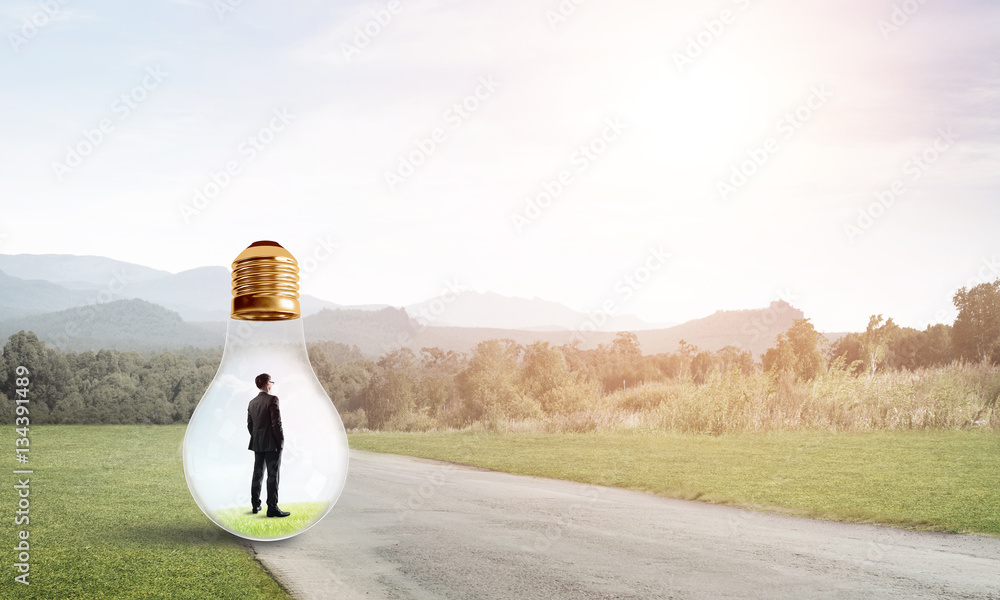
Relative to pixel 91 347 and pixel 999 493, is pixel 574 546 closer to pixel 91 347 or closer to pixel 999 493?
pixel 999 493

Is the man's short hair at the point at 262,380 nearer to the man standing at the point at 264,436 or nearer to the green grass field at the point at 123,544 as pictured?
the man standing at the point at 264,436

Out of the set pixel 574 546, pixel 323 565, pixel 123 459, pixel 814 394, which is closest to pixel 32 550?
pixel 323 565

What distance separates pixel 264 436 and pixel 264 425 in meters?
0.06

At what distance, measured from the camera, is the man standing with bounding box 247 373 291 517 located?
375cm

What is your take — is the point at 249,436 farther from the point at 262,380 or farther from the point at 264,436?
the point at 262,380

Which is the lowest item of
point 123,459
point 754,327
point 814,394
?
point 123,459

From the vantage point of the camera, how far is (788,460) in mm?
14227

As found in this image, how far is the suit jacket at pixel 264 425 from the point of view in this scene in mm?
3750

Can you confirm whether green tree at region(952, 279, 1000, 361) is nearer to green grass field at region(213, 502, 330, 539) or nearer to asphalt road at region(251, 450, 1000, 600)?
asphalt road at region(251, 450, 1000, 600)

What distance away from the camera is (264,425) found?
3.76m

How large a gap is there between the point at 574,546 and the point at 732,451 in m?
9.34

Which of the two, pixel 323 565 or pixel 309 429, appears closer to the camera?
pixel 309 429

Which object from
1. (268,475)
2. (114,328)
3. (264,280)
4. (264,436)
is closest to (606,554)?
(268,475)

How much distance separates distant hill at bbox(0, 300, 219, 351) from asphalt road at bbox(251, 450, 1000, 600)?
20.2 m
